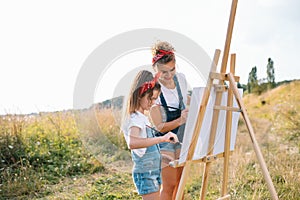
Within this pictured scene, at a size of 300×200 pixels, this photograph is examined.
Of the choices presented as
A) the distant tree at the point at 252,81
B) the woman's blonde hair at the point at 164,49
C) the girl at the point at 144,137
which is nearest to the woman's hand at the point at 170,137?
the girl at the point at 144,137

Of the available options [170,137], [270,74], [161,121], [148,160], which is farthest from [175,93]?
[270,74]

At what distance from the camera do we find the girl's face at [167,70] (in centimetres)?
210

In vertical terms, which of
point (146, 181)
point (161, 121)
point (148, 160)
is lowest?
point (146, 181)

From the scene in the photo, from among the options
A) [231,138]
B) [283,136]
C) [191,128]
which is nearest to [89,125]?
[191,128]

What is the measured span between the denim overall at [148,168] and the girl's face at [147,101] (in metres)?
0.11

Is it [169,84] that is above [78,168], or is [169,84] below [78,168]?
above

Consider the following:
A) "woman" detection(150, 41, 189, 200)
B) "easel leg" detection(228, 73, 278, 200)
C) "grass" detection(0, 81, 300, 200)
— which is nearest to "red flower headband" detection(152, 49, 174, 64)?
"woman" detection(150, 41, 189, 200)

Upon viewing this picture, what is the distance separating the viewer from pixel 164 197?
8.16 feet

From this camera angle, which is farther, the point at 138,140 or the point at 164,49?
the point at 164,49

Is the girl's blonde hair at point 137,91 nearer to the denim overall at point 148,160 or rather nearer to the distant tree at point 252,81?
the denim overall at point 148,160

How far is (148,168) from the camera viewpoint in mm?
2094

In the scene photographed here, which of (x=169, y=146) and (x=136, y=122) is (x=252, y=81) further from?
(x=136, y=122)

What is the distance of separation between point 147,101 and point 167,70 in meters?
0.21

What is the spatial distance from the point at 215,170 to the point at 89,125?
2.34 metres
